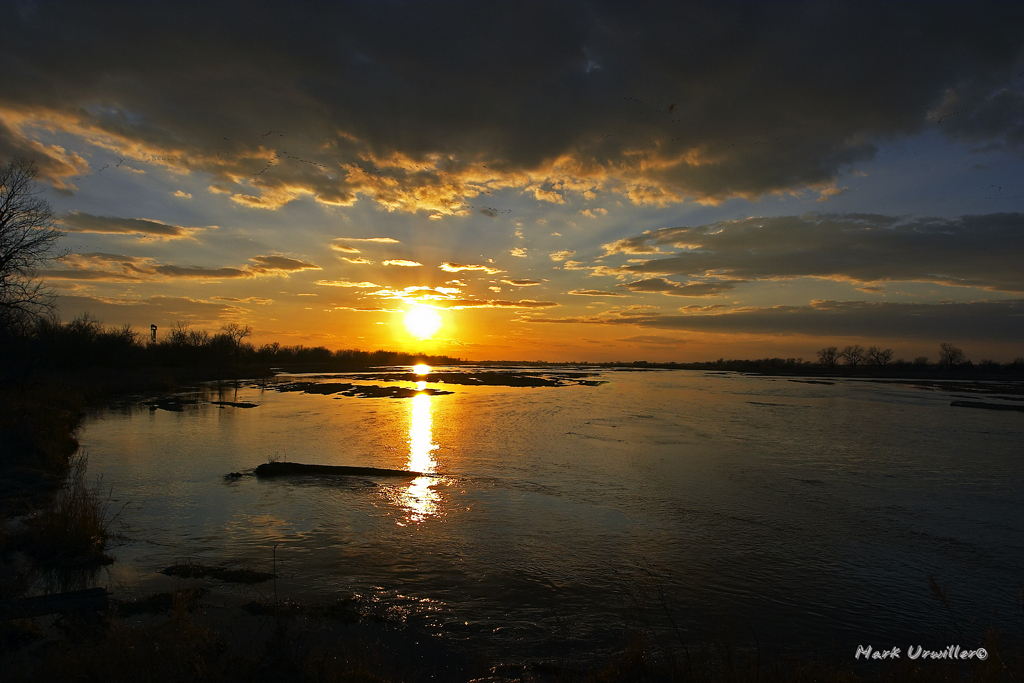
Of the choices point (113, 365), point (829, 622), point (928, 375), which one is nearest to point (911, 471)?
point (829, 622)

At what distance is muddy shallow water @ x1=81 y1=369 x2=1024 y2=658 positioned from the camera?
7.93m

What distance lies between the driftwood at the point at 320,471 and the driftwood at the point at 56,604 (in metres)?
9.55

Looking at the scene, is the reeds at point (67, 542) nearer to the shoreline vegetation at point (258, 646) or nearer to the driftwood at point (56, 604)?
the shoreline vegetation at point (258, 646)

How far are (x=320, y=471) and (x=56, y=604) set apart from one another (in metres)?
10.0

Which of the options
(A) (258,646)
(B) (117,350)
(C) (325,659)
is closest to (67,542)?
(A) (258,646)

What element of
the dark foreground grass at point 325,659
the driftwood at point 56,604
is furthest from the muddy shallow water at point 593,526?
the driftwood at point 56,604

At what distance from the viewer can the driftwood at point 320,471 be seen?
53.8 ft

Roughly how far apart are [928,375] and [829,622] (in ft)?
389

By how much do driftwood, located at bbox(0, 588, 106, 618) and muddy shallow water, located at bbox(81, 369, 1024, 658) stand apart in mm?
1053

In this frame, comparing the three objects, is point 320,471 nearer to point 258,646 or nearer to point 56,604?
point 56,604

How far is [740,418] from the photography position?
106ft

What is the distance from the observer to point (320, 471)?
16.6 metres

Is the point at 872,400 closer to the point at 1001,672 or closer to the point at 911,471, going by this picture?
the point at 911,471

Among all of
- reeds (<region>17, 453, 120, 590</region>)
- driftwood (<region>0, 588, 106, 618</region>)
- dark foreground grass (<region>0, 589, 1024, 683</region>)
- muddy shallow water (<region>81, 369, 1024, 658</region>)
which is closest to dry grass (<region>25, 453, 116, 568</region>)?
reeds (<region>17, 453, 120, 590</region>)
